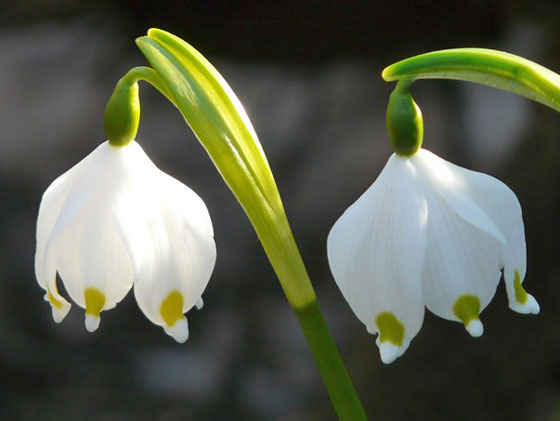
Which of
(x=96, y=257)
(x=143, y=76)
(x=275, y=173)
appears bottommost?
(x=275, y=173)

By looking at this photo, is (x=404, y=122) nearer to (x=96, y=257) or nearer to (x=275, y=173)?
(x=96, y=257)

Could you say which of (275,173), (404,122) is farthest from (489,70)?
(275,173)

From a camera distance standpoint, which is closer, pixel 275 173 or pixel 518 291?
pixel 518 291

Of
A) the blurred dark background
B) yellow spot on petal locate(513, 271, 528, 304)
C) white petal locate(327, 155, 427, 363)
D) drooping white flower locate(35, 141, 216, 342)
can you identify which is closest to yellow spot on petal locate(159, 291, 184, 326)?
drooping white flower locate(35, 141, 216, 342)

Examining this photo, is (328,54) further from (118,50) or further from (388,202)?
(388,202)

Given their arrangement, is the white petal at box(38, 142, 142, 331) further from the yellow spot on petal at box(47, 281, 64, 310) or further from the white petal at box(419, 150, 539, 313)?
the white petal at box(419, 150, 539, 313)
